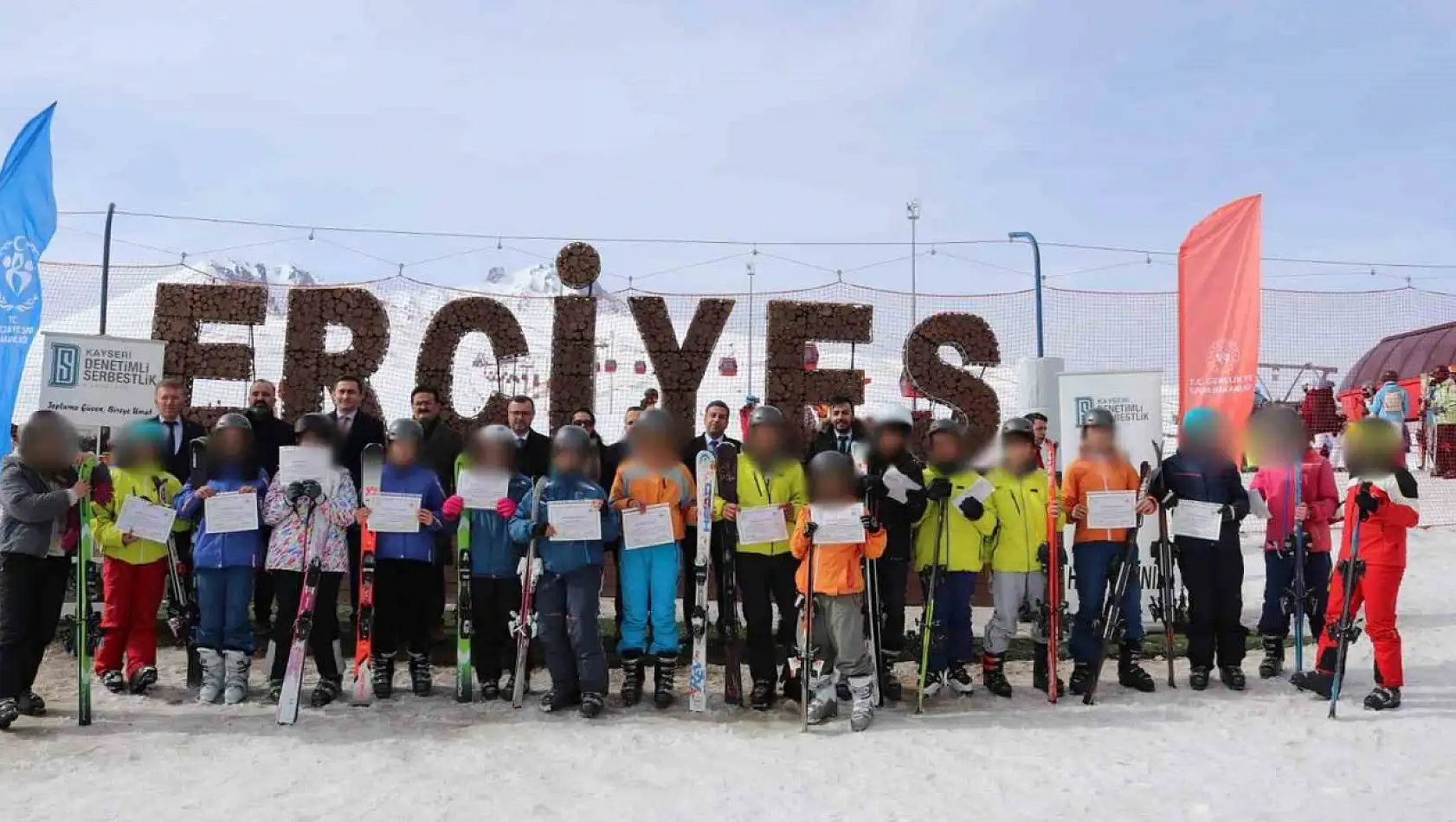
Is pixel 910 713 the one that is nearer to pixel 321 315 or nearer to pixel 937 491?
pixel 937 491

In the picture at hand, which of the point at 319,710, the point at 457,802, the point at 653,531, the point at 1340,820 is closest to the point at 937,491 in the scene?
the point at 653,531

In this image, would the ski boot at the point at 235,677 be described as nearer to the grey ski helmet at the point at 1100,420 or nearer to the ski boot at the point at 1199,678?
the grey ski helmet at the point at 1100,420

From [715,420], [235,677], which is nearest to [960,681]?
[715,420]

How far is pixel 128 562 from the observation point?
236 inches

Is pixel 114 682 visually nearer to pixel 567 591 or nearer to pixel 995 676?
pixel 567 591

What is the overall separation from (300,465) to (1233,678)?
611cm

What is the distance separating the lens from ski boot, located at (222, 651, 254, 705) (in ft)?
19.3

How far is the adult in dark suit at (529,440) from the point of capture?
6809mm

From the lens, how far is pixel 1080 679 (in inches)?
244

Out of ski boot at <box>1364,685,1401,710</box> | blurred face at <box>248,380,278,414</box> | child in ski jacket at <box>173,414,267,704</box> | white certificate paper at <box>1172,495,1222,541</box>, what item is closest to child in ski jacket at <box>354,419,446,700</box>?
child in ski jacket at <box>173,414,267,704</box>

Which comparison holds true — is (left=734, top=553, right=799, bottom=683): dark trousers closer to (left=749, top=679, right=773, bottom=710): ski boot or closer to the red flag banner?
(left=749, top=679, right=773, bottom=710): ski boot

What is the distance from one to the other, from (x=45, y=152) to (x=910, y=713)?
7126mm

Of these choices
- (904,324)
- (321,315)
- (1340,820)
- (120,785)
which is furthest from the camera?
Result: (904,324)

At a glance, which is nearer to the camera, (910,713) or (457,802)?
(457,802)
